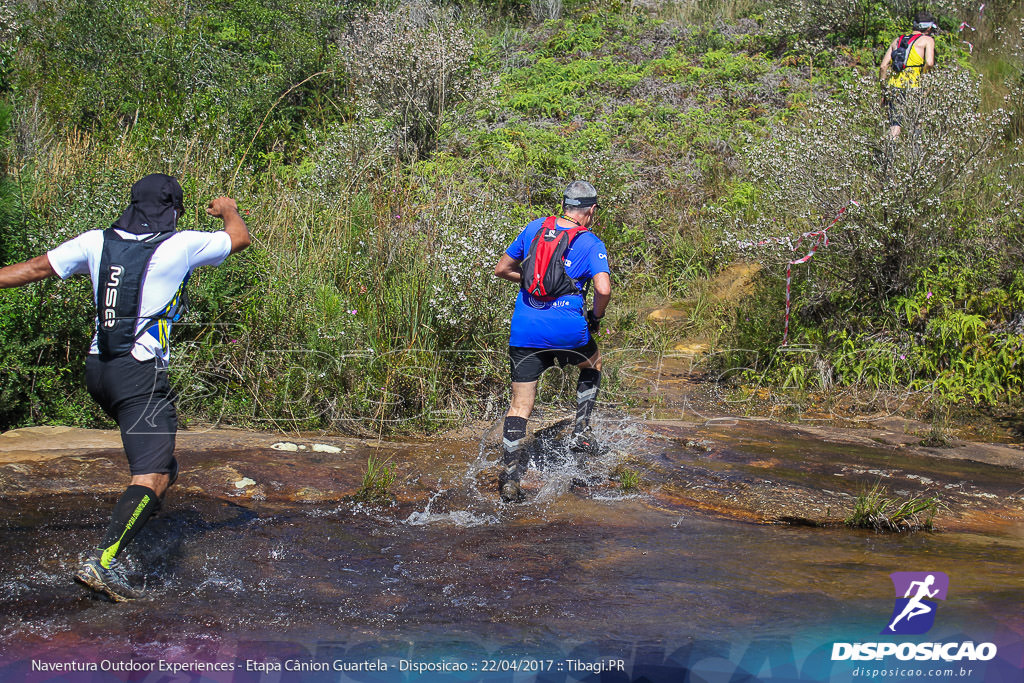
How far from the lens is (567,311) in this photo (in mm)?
5199

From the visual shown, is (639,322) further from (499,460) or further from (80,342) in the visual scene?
(80,342)

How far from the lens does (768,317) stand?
854 centimetres

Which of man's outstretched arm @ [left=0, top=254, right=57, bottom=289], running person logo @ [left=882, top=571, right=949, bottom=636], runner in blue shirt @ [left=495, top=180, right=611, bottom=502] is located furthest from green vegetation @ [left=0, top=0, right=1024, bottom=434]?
running person logo @ [left=882, top=571, right=949, bottom=636]

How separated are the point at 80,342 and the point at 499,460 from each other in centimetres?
342

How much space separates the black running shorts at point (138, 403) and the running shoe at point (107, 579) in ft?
1.39

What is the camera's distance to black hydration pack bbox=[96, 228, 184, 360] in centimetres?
372

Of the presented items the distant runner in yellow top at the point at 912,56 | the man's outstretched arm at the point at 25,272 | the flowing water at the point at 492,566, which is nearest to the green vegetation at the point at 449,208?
the distant runner in yellow top at the point at 912,56

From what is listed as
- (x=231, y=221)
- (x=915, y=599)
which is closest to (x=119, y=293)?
(x=231, y=221)

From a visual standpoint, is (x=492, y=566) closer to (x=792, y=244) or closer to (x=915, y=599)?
(x=915, y=599)

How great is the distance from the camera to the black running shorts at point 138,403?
3.76 meters

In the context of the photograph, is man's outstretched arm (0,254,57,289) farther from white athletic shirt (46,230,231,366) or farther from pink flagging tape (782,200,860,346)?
pink flagging tape (782,200,860,346)

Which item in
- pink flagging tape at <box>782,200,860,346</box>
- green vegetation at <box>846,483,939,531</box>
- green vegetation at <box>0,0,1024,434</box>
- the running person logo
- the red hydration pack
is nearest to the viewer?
the running person logo

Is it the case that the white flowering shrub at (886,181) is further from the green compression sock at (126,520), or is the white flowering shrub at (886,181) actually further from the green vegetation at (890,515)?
the green compression sock at (126,520)

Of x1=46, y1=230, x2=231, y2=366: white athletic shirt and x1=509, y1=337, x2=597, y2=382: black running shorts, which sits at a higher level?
x1=46, y1=230, x2=231, y2=366: white athletic shirt
